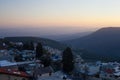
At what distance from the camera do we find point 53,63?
1817 inches

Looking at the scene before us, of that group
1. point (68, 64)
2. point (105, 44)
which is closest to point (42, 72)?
point (68, 64)

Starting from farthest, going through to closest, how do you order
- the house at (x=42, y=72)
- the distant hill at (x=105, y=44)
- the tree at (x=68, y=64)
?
the distant hill at (x=105, y=44)
the tree at (x=68, y=64)
the house at (x=42, y=72)

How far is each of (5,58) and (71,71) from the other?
12020 millimetres

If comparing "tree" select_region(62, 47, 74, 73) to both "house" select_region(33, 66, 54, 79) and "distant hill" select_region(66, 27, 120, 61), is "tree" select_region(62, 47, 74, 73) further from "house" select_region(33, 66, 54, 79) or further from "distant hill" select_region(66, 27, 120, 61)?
"distant hill" select_region(66, 27, 120, 61)

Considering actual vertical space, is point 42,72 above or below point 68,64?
below

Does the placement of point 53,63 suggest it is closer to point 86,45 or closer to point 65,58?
point 65,58

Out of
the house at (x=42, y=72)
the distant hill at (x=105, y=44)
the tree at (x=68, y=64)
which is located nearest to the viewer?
the house at (x=42, y=72)

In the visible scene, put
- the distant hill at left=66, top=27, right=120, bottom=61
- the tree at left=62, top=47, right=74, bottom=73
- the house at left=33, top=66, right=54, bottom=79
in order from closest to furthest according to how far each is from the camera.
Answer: the house at left=33, top=66, right=54, bottom=79, the tree at left=62, top=47, right=74, bottom=73, the distant hill at left=66, top=27, right=120, bottom=61

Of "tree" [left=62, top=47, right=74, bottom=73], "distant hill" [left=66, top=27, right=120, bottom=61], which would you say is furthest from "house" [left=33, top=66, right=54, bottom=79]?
"distant hill" [left=66, top=27, right=120, bottom=61]

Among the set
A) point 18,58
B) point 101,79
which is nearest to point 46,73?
point 101,79

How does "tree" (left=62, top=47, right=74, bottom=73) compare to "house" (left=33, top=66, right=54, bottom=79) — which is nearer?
"house" (left=33, top=66, right=54, bottom=79)

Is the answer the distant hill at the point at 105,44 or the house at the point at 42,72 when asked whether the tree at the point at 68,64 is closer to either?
the house at the point at 42,72

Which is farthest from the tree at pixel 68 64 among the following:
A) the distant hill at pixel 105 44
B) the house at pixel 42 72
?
the distant hill at pixel 105 44

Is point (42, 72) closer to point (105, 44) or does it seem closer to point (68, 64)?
point (68, 64)
